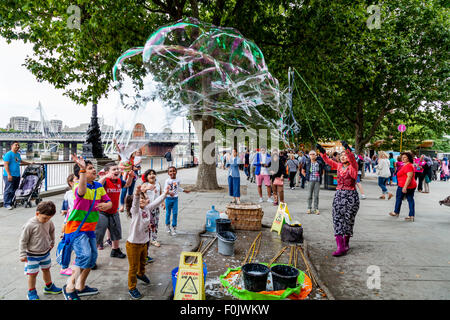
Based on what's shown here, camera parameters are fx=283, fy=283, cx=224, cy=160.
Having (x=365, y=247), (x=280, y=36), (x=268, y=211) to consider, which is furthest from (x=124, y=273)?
(x=280, y=36)

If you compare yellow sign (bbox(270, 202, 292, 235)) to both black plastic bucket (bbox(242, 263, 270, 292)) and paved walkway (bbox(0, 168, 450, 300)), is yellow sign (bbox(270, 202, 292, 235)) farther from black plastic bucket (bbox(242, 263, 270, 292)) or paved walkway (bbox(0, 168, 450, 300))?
black plastic bucket (bbox(242, 263, 270, 292))

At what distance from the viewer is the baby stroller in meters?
7.87

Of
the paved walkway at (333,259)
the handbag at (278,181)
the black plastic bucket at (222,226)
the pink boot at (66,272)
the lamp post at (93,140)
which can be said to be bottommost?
the paved walkway at (333,259)

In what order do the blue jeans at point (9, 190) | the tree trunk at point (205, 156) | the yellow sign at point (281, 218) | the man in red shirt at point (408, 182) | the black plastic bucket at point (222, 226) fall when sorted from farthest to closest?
1. the tree trunk at point (205, 156)
2. the blue jeans at point (9, 190)
3. the man in red shirt at point (408, 182)
4. the yellow sign at point (281, 218)
5. the black plastic bucket at point (222, 226)

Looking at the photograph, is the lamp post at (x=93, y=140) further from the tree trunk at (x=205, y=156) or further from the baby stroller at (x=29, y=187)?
the tree trunk at (x=205, y=156)

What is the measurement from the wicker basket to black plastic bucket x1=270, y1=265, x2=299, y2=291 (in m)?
2.58

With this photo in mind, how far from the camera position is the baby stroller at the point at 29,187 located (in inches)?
310

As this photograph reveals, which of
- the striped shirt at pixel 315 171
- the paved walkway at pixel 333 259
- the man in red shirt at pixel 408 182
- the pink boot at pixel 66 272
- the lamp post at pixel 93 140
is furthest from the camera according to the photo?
the lamp post at pixel 93 140

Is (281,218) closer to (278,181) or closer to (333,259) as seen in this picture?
(333,259)

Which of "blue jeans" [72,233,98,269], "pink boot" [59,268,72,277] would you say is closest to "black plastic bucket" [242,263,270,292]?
"blue jeans" [72,233,98,269]

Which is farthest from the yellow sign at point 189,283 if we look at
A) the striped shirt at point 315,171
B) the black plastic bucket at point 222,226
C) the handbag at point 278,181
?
the handbag at point 278,181

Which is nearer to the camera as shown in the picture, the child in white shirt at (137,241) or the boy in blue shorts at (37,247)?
the boy in blue shorts at (37,247)

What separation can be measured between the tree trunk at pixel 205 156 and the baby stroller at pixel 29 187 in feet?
18.8

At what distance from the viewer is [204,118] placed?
11711mm
